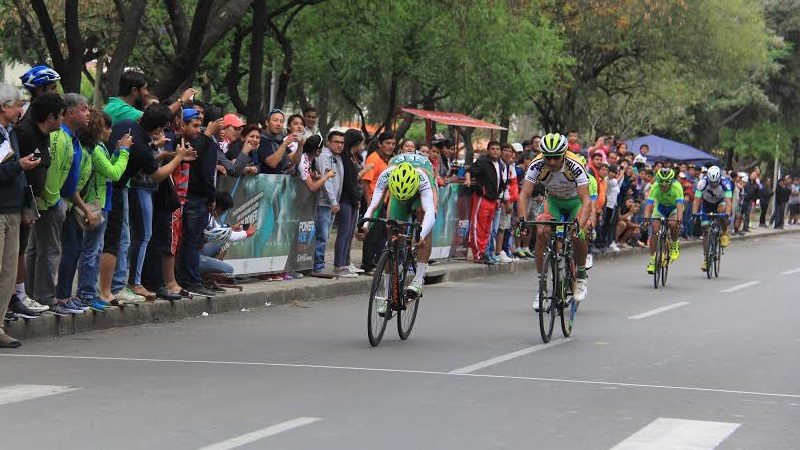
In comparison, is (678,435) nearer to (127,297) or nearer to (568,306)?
(568,306)

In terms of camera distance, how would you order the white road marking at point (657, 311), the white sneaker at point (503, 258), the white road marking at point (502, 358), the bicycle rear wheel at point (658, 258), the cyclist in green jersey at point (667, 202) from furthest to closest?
the white sneaker at point (503, 258), the cyclist in green jersey at point (667, 202), the bicycle rear wheel at point (658, 258), the white road marking at point (657, 311), the white road marking at point (502, 358)

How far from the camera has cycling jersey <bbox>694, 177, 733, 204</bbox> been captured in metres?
23.6

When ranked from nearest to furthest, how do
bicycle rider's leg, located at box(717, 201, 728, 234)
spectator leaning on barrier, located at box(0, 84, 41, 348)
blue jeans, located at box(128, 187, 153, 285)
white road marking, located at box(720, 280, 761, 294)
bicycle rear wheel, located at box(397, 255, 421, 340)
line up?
spectator leaning on barrier, located at box(0, 84, 41, 348) → bicycle rear wheel, located at box(397, 255, 421, 340) → blue jeans, located at box(128, 187, 153, 285) → white road marking, located at box(720, 280, 761, 294) → bicycle rider's leg, located at box(717, 201, 728, 234)

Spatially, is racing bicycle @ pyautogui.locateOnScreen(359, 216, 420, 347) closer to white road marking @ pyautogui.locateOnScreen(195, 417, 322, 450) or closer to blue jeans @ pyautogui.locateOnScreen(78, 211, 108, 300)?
blue jeans @ pyautogui.locateOnScreen(78, 211, 108, 300)

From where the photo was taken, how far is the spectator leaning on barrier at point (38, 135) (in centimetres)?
1161

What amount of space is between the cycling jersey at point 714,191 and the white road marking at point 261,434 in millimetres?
16365

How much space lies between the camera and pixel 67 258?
504 inches

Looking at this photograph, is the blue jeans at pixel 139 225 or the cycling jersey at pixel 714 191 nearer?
the blue jeans at pixel 139 225

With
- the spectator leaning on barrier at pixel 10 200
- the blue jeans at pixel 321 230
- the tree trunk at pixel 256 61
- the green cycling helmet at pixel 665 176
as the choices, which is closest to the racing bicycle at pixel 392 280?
the spectator leaning on barrier at pixel 10 200

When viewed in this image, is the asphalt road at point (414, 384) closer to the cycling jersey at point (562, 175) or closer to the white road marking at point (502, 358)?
the white road marking at point (502, 358)

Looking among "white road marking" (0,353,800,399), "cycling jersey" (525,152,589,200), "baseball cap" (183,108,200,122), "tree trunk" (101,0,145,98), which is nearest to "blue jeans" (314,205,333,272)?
"tree trunk" (101,0,145,98)

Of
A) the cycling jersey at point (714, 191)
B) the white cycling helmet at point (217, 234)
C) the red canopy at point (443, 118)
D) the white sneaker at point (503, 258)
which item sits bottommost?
the white sneaker at point (503, 258)

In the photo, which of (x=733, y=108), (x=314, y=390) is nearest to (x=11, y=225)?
(x=314, y=390)

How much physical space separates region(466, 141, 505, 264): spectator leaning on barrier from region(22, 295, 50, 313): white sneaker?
11314 mm
